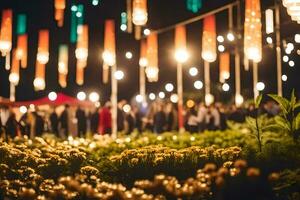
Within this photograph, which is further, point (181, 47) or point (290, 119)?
point (181, 47)

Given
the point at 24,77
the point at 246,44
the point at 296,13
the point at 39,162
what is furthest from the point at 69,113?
the point at 24,77

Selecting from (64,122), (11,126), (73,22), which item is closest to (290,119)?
(11,126)

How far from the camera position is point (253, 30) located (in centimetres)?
1410

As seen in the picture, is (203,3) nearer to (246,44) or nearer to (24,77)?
(246,44)

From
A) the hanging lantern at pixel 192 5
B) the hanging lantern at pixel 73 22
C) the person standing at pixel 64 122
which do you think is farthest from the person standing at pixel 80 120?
the hanging lantern at pixel 73 22

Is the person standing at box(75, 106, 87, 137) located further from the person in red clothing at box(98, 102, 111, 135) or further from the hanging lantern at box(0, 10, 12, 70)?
the hanging lantern at box(0, 10, 12, 70)

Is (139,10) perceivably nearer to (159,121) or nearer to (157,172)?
(159,121)

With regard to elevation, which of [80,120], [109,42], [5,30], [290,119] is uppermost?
[5,30]

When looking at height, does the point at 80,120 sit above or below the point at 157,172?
above

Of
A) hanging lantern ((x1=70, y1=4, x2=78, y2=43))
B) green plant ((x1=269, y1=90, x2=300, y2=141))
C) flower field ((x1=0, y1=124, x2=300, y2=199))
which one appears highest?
hanging lantern ((x1=70, y1=4, x2=78, y2=43))

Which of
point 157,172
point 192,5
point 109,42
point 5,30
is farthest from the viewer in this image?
point 192,5

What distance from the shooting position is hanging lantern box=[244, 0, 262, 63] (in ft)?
43.6

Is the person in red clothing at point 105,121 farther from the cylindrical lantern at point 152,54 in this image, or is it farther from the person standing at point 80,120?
the cylindrical lantern at point 152,54

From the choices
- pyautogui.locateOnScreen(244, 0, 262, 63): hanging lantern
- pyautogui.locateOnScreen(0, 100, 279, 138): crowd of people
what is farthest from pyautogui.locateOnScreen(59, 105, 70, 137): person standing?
pyautogui.locateOnScreen(244, 0, 262, 63): hanging lantern
